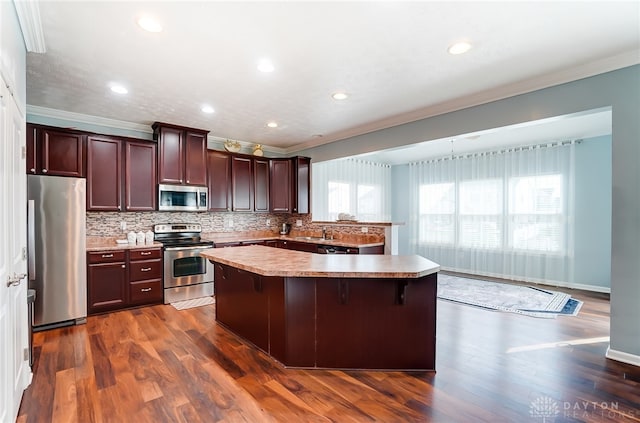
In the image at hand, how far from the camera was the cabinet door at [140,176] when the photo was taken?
4340 millimetres

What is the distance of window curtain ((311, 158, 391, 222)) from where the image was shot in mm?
6266

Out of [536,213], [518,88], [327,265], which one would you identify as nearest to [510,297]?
[536,213]

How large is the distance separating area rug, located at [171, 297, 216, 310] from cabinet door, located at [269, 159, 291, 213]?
2046 mm

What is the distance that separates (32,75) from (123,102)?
830 mm

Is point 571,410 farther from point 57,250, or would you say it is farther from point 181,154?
point 181,154

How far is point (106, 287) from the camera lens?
391 cm

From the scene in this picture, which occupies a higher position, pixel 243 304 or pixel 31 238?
pixel 31 238

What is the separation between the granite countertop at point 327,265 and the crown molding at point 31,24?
7.01ft

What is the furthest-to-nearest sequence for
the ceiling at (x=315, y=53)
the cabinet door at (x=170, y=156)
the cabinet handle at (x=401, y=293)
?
the cabinet door at (x=170, y=156) < the cabinet handle at (x=401, y=293) < the ceiling at (x=315, y=53)

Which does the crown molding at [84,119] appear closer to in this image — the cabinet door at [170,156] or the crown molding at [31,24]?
the cabinet door at [170,156]

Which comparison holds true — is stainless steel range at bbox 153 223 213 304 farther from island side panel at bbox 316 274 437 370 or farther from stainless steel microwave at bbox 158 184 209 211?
island side panel at bbox 316 274 437 370

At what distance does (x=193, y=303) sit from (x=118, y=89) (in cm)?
283

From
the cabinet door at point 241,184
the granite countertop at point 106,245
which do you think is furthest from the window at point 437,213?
the granite countertop at point 106,245

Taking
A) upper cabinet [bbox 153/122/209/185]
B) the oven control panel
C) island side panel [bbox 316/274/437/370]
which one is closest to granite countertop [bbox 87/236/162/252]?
the oven control panel
